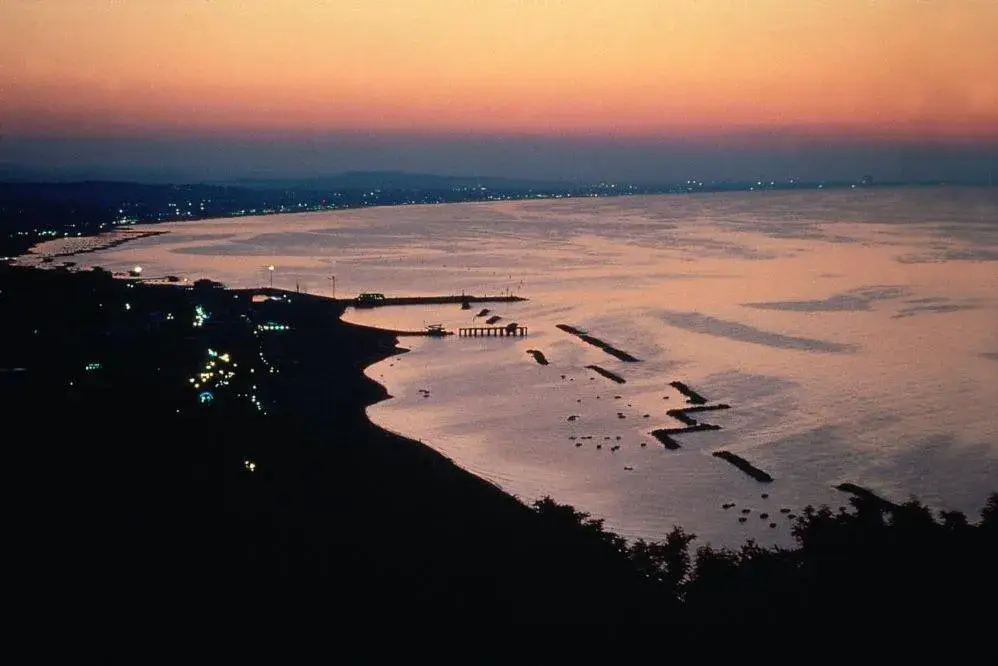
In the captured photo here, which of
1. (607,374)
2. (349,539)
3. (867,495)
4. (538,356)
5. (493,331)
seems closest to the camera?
(349,539)

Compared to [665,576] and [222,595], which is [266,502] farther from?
[665,576]

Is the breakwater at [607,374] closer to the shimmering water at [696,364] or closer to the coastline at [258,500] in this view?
the shimmering water at [696,364]

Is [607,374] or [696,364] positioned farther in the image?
[696,364]

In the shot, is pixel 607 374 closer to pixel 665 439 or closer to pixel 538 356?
pixel 538 356

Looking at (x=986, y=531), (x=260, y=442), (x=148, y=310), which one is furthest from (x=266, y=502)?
(x=148, y=310)

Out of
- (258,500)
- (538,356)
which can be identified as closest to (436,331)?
(538,356)

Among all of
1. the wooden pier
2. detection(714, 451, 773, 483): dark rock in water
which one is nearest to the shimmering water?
detection(714, 451, 773, 483): dark rock in water

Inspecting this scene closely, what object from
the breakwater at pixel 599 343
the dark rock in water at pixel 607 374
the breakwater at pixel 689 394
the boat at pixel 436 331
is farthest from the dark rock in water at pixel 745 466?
the boat at pixel 436 331

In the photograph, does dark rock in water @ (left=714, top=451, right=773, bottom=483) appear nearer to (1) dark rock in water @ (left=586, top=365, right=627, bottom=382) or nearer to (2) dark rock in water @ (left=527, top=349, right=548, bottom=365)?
(1) dark rock in water @ (left=586, top=365, right=627, bottom=382)
